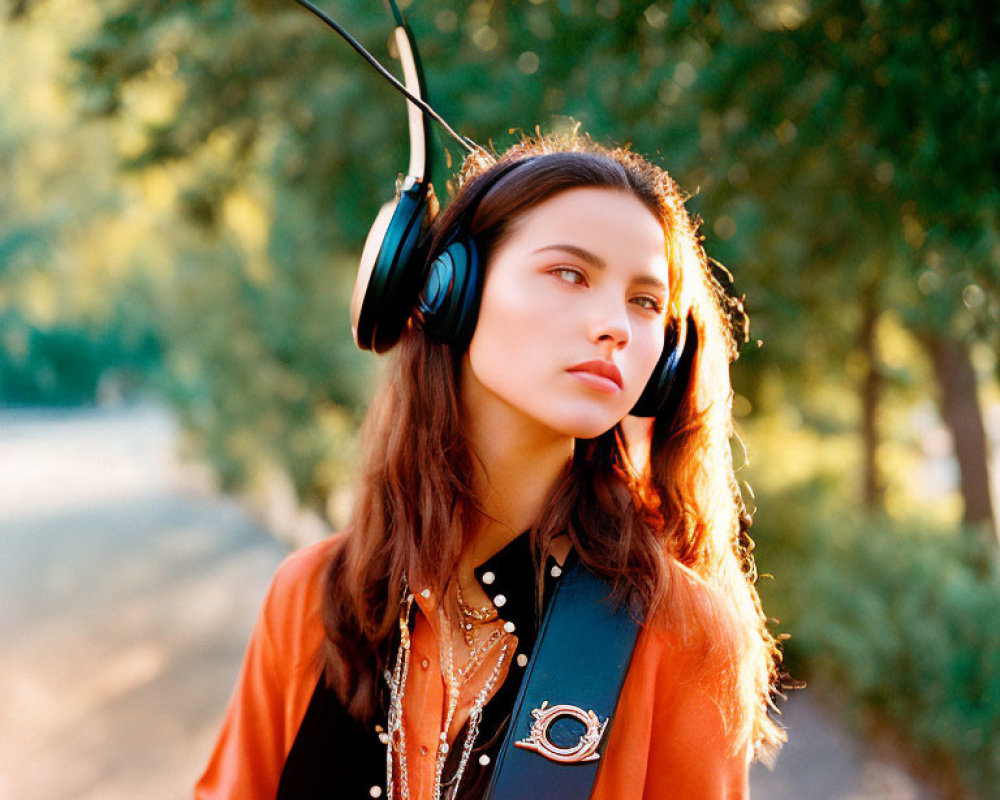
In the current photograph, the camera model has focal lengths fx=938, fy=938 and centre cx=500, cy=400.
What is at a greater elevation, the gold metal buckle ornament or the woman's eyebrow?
the woman's eyebrow

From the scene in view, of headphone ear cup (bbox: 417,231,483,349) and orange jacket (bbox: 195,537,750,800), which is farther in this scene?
headphone ear cup (bbox: 417,231,483,349)

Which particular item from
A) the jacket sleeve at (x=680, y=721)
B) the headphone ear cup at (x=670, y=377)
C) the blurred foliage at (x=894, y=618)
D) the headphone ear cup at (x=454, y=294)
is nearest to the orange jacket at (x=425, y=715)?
the jacket sleeve at (x=680, y=721)

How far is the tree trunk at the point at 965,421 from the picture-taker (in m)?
7.33

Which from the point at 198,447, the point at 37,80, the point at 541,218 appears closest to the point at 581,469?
the point at 541,218

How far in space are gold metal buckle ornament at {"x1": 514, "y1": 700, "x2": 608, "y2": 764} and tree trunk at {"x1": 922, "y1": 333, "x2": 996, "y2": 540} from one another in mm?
6559

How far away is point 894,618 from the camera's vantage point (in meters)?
6.10

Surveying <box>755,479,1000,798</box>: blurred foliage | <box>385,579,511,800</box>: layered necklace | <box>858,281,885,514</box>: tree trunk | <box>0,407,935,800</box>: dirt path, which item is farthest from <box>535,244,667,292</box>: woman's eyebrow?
<box>858,281,885,514</box>: tree trunk

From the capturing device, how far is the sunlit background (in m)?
3.23

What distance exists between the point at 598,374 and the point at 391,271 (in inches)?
17.4

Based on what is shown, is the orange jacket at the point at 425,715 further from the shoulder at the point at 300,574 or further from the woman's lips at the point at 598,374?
the woman's lips at the point at 598,374

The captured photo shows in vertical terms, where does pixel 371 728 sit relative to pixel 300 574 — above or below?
below

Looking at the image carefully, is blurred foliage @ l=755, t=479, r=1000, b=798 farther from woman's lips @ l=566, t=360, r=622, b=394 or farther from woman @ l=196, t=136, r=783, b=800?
woman's lips @ l=566, t=360, r=622, b=394

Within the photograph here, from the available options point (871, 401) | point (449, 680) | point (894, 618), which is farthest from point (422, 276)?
point (871, 401)

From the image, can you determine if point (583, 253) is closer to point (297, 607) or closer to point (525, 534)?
point (525, 534)
